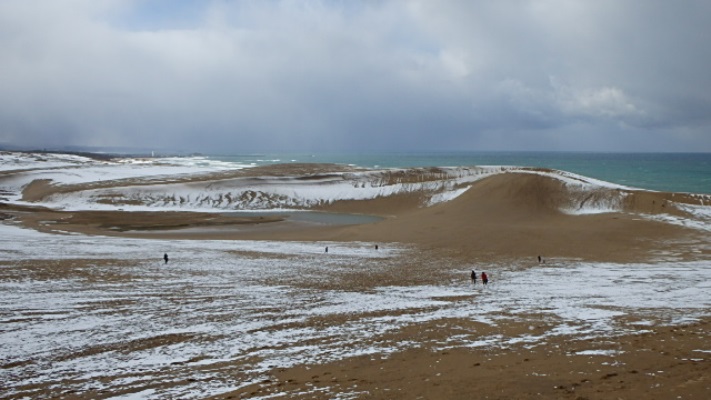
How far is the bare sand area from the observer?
37.5ft

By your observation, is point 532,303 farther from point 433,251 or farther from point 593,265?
point 433,251

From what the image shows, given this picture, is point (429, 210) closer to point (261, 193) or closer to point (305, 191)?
point (305, 191)

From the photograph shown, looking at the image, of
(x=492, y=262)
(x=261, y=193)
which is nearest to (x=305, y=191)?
(x=261, y=193)

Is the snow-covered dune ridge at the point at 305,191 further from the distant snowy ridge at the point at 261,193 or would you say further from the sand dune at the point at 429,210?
the sand dune at the point at 429,210

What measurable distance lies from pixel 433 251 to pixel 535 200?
20047 millimetres

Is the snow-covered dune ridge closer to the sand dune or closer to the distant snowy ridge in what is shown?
the distant snowy ridge

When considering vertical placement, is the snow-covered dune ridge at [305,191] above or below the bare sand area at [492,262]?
above

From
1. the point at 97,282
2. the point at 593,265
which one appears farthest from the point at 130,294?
the point at 593,265

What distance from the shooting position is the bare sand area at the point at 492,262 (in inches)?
450

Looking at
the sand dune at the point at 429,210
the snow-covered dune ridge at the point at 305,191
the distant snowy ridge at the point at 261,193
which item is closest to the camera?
the sand dune at the point at 429,210

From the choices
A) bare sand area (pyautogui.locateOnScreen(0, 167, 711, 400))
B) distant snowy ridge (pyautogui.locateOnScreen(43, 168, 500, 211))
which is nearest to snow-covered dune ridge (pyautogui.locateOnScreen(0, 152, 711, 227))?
distant snowy ridge (pyautogui.locateOnScreen(43, 168, 500, 211))

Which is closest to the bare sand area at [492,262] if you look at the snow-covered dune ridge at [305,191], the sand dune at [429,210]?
the sand dune at [429,210]

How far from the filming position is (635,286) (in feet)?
83.0

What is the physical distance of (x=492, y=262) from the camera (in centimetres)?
3419
